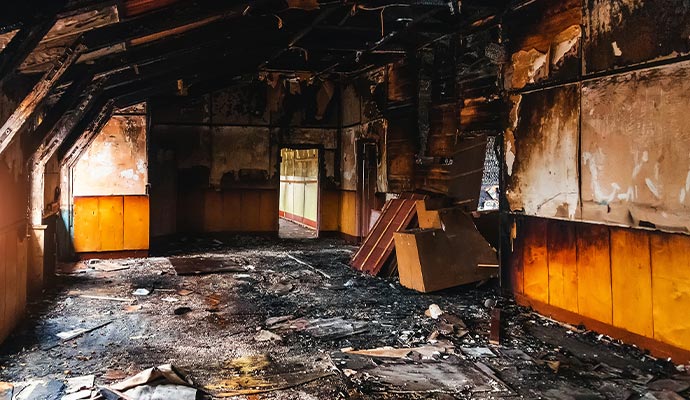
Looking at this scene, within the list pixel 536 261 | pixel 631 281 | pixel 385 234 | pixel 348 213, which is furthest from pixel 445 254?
pixel 348 213

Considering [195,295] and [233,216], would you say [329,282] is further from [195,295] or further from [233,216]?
[233,216]

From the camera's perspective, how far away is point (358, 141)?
32.5ft

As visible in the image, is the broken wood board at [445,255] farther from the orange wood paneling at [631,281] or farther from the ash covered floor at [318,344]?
the orange wood paneling at [631,281]

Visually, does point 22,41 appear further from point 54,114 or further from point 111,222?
point 111,222

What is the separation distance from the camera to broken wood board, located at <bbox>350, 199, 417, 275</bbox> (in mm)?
6906

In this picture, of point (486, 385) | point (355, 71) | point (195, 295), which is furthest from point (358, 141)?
point (486, 385)

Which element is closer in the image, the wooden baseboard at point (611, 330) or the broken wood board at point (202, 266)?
the wooden baseboard at point (611, 330)

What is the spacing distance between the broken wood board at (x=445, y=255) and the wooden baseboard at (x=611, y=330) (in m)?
0.68

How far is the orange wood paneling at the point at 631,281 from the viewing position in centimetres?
389

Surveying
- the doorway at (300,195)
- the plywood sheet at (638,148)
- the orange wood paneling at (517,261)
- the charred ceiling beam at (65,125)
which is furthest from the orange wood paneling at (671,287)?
the doorway at (300,195)

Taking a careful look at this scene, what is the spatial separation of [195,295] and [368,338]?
244cm

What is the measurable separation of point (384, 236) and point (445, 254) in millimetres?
Result: 1457

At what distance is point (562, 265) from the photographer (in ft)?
15.6

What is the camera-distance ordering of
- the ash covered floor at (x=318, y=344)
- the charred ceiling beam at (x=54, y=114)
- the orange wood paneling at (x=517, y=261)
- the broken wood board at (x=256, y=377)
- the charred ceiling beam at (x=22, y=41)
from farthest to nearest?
the orange wood paneling at (x=517, y=261), the charred ceiling beam at (x=54, y=114), the ash covered floor at (x=318, y=344), the broken wood board at (x=256, y=377), the charred ceiling beam at (x=22, y=41)
